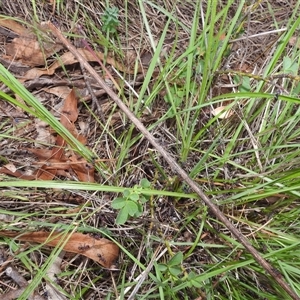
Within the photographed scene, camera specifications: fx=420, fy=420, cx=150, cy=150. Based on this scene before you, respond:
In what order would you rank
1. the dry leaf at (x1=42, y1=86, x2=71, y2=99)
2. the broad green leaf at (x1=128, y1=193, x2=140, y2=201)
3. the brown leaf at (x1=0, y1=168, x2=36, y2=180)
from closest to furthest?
the broad green leaf at (x1=128, y1=193, x2=140, y2=201) < the brown leaf at (x1=0, y1=168, x2=36, y2=180) < the dry leaf at (x1=42, y1=86, x2=71, y2=99)

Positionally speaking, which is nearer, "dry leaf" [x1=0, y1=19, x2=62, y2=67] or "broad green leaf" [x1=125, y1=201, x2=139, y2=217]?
"broad green leaf" [x1=125, y1=201, x2=139, y2=217]

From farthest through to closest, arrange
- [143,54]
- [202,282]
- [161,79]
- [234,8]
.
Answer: [234,8]
[143,54]
[161,79]
[202,282]

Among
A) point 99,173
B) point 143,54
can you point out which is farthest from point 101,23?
point 99,173

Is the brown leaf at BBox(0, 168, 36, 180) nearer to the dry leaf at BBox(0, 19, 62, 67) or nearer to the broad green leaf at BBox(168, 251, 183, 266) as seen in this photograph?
the dry leaf at BBox(0, 19, 62, 67)

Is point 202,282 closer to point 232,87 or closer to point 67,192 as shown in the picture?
point 67,192

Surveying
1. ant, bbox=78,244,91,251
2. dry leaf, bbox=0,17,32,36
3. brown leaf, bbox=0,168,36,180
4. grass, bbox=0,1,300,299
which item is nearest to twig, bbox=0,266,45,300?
grass, bbox=0,1,300,299

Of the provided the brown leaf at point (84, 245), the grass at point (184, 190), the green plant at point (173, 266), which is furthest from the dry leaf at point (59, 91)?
the green plant at point (173, 266)

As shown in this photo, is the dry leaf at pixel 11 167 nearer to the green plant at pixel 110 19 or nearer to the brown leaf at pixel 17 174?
the brown leaf at pixel 17 174
